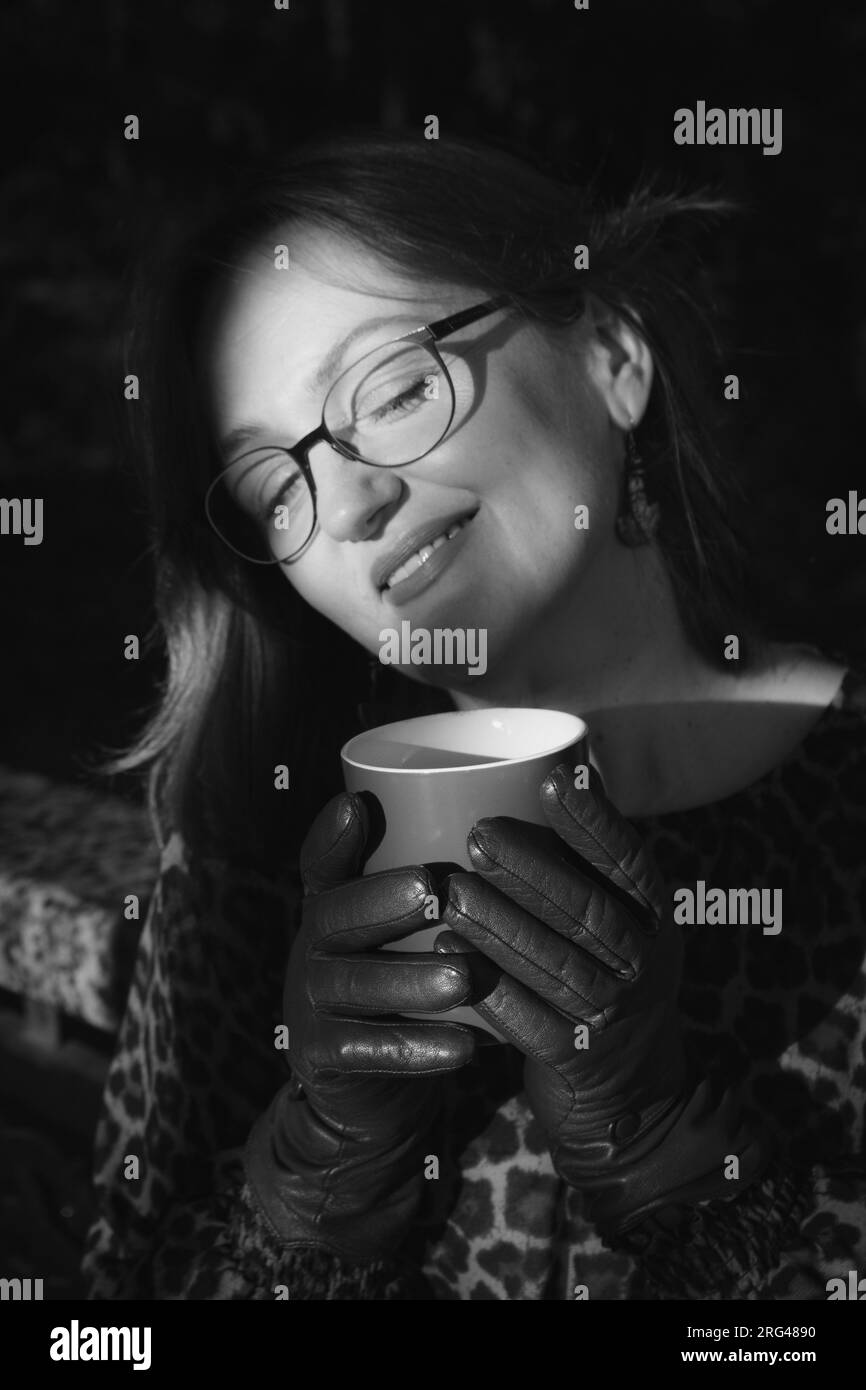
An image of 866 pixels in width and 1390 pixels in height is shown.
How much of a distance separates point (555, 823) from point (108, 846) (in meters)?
1.04

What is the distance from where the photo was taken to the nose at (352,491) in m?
0.93

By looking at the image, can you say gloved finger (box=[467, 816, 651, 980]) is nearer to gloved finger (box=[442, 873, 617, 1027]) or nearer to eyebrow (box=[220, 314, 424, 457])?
gloved finger (box=[442, 873, 617, 1027])

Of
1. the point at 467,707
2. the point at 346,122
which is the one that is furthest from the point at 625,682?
the point at 346,122

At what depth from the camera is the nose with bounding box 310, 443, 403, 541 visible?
36.4 inches

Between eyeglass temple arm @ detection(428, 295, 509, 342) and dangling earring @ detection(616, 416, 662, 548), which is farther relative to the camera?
dangling earring @ detection(616, 416, 662, 548)

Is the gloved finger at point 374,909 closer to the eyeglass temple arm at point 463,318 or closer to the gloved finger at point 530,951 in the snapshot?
the gloved finger at point 530,951

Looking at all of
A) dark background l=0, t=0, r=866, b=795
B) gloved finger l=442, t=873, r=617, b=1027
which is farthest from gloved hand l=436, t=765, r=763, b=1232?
dark background l=0, t=0, r=866, b=795

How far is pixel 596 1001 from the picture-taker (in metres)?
0.80

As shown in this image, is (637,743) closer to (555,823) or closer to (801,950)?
(801,950)

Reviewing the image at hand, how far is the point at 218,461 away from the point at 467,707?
0.29 metres

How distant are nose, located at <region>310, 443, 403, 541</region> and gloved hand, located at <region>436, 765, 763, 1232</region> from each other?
276 mm

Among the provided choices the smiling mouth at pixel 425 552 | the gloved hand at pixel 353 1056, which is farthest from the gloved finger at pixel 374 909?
the smiling mouth at pixel 425 552

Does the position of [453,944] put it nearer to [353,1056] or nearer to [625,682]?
[353,1056]

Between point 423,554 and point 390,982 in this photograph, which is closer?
point 390,982
